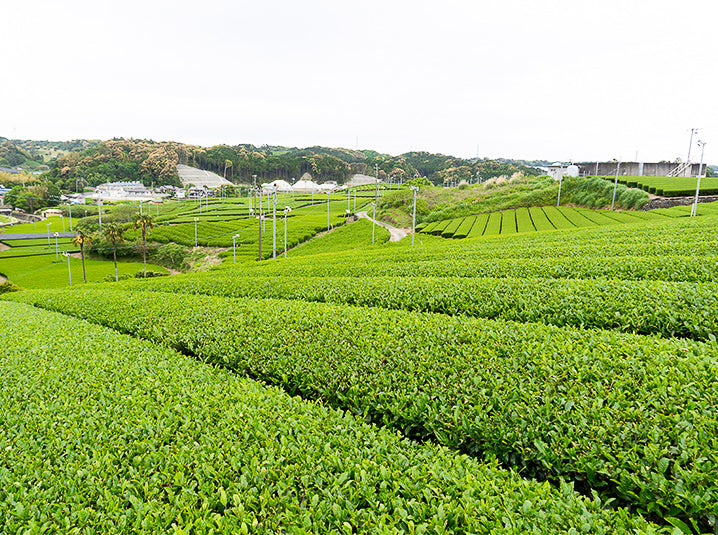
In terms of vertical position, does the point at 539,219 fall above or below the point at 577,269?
below

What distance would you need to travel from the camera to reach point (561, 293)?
637 centimetres

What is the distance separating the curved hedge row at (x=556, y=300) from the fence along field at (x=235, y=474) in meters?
3.32

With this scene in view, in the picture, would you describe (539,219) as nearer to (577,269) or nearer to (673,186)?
(673,186)

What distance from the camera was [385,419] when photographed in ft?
12.6

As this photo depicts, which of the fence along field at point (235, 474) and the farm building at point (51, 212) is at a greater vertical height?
the fence along field at point (235, 474)

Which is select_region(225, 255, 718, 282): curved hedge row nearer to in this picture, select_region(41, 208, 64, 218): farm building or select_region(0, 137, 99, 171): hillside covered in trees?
select_region(41, 208, 64, 218): farm building

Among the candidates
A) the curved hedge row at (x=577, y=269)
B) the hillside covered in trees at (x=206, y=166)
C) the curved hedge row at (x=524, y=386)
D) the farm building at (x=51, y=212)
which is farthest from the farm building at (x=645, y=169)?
the farm building at (x=51, y=212)

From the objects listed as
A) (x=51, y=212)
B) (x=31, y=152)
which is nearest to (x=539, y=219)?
(x=51, y=212)

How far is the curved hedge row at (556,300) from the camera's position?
520cm

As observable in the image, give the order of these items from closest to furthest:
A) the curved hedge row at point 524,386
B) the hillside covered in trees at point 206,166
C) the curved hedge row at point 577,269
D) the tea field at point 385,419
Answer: the tea field at point 385,419 < the curved hedge row at point 524,386 < the curved hedge row at point 577,269 < the hillside covered in trees at point 206,166

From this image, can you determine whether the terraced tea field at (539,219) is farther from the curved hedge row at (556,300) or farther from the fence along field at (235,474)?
the fence along field at (235,474)

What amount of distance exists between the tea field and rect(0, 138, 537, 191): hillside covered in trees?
327 ft

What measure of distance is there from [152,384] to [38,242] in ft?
196

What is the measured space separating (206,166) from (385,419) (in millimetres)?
133135
